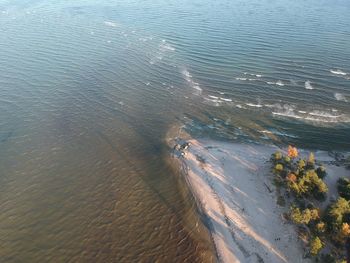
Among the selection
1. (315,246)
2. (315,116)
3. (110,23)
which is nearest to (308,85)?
(315,116)

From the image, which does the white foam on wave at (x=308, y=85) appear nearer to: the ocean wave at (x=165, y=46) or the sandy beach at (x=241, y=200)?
the sandy beach at (x=241, y=200)

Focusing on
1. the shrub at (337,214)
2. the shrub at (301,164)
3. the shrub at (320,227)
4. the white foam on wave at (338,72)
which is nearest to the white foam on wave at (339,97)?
the white foam on wave at (338,72)

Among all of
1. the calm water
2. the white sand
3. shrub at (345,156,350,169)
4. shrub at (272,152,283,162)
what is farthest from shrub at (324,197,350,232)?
the calm water

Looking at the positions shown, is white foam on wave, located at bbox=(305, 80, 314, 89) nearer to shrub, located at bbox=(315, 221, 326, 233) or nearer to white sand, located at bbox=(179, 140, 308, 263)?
white sand, located at bbox=(179, 140, 308, 263)

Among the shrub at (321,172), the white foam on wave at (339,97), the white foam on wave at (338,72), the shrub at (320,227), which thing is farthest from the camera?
the white foam on wave at (338,72)

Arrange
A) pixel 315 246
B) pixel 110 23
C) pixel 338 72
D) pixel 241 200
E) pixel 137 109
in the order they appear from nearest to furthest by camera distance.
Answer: pixel 315 246 → pixel 241 200 → pixel 137 109 → pixel 338 72 → pixel 110 23

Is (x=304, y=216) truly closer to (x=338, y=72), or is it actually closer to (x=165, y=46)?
(x=338, y=72)
